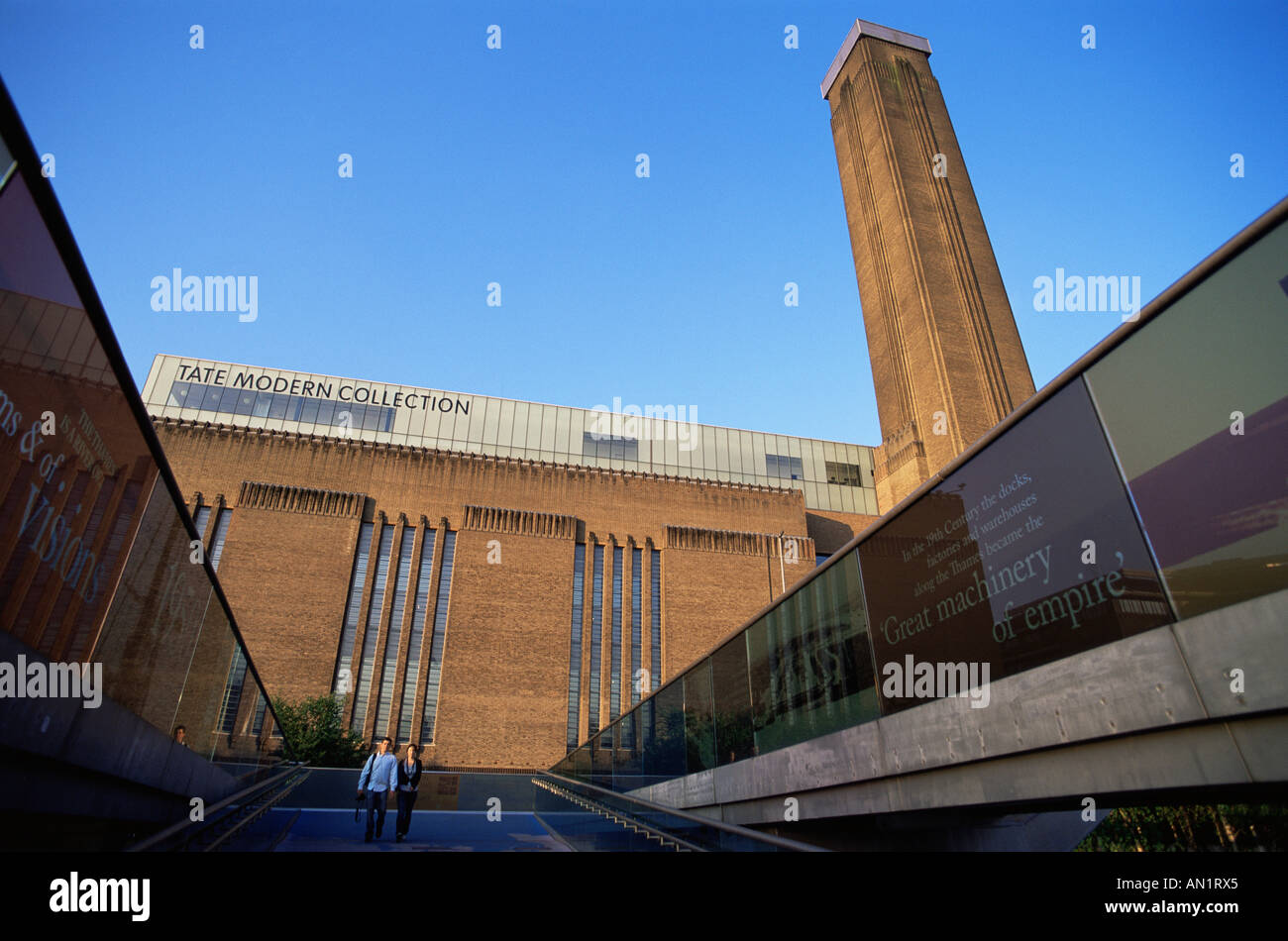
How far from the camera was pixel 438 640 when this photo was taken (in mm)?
30266

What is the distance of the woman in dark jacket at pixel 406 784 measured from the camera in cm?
955

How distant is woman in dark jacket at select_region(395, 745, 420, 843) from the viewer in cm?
955

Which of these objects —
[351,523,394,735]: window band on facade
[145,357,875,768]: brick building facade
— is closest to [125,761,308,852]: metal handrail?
[351,523,394,735]: window band on facade

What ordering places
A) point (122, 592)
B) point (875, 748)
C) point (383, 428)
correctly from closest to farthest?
point (122, 592)
point (875, 748)
point (383, 428)

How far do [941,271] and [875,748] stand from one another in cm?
3343

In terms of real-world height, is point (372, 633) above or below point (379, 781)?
above

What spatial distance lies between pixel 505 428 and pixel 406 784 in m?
30.2

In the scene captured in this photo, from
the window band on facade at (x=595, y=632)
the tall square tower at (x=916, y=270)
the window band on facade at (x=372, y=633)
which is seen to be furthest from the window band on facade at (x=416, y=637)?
the tall square tower at (x=916, y=270)

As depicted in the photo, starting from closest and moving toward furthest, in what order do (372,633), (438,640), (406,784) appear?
(406,784)
(372,633)
(438,640)
